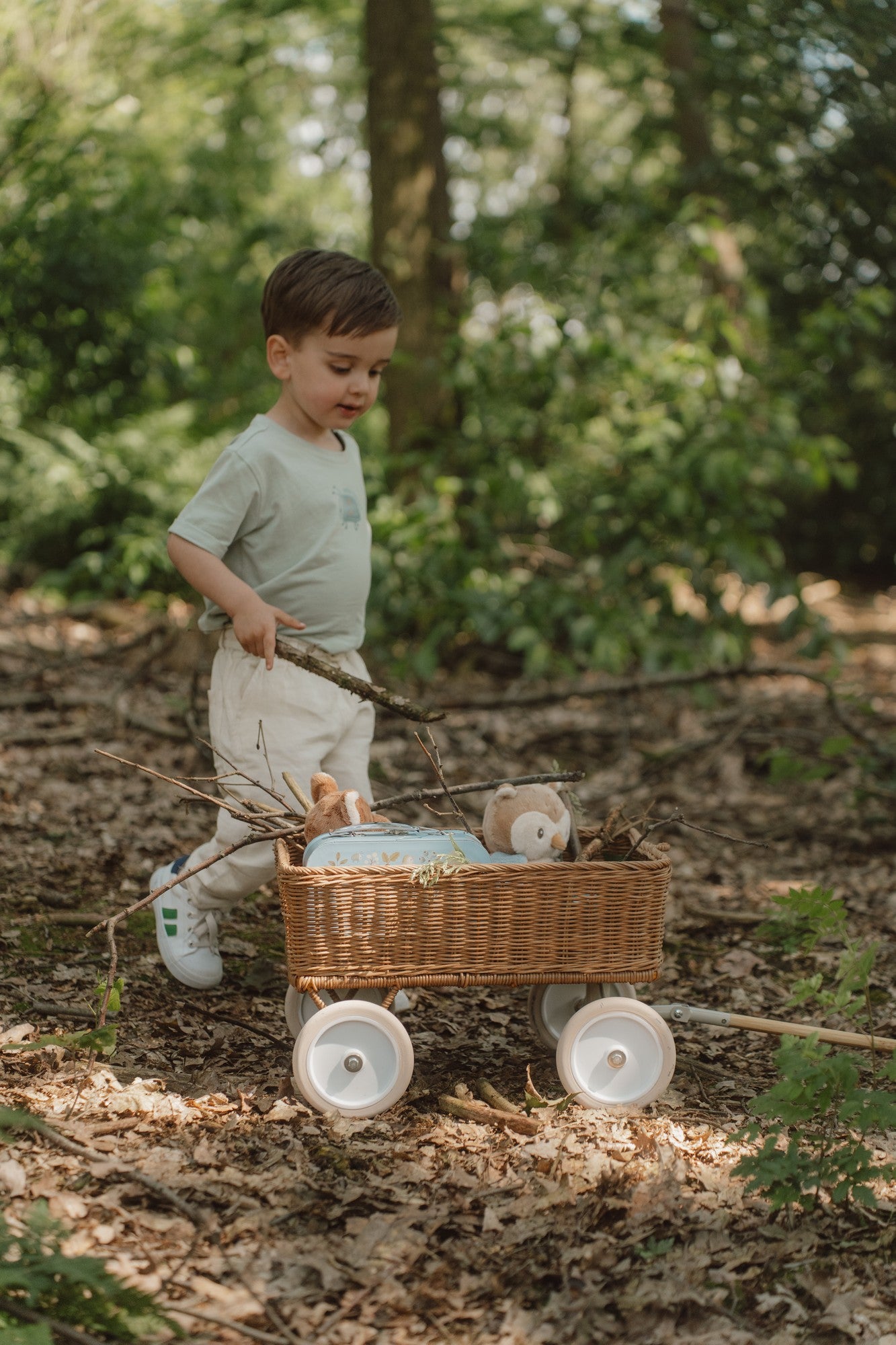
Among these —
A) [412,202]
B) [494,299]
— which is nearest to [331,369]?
[412,202]

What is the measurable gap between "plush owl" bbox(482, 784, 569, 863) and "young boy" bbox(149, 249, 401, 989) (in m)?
0.59

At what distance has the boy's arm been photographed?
9.11ft

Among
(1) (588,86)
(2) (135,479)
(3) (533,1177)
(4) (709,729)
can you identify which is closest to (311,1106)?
(3) (533,1177)

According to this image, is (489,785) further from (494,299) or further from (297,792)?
(494,299)

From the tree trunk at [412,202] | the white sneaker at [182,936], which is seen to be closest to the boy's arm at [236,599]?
the white sneaker at [182,936]

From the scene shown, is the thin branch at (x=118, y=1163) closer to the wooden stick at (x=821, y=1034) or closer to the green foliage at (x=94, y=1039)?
the green foliage at (x=94, y=1039)

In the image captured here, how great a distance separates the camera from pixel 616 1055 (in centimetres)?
261

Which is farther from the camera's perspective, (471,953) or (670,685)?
(670,685)

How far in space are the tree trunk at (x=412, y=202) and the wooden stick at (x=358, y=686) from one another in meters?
4.32

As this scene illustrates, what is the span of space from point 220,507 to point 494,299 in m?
5.62

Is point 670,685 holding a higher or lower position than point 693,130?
lower

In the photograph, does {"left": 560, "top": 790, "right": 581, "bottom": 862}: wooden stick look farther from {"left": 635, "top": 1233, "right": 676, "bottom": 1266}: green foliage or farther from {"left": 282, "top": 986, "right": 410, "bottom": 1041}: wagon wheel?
{"left": 635, "top": 1233, "right": 676, "bottom": 1266}: green foliage

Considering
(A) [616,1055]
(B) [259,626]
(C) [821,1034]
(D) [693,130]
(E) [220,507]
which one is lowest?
(A) [616,1055]

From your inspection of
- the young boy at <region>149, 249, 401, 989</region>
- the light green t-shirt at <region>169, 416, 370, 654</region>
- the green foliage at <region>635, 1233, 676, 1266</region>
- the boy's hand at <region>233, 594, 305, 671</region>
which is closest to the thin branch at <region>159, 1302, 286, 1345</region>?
the green foliage at <region>635, 1233, 676, 1266</region>
